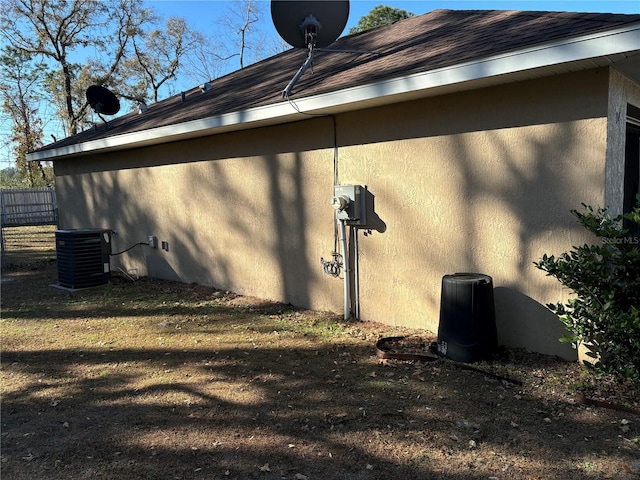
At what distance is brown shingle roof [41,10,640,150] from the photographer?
3820mm

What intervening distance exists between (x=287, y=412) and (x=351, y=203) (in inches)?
96.7

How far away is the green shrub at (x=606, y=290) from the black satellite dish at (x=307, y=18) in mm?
3441

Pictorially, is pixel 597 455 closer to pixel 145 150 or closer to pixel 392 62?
pixel 392 62

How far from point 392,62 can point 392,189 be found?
1319 millimetres

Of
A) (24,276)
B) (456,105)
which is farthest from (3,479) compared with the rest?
(24,276)

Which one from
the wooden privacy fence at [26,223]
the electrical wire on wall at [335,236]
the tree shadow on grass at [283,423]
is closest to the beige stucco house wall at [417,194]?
the electrical wire on wall at [335,236]

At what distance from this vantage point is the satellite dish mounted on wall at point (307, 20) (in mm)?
5301

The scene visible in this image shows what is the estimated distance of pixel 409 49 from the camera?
5.43m

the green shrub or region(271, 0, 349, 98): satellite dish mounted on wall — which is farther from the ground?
region(271, 0, 349, 98): satellite dish mounted on wall

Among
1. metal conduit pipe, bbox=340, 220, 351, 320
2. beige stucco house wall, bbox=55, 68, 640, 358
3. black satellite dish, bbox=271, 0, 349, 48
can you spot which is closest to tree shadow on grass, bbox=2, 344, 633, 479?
beige stucco house wall, bbox=55, 68, 640, 358

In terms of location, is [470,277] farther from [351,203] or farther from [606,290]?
[351,203]

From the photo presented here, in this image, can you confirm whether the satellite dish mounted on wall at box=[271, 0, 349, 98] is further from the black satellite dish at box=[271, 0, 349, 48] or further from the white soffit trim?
the white soffit trim

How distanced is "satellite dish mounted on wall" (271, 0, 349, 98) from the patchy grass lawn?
2904 mm

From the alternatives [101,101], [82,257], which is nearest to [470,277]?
[82,257]
